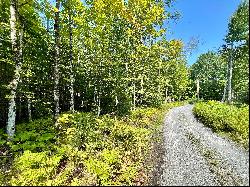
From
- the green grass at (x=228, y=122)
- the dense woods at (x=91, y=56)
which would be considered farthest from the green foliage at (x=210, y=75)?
the green grass at (x=228, y=122)

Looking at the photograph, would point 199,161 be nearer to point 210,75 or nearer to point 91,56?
point 91,56

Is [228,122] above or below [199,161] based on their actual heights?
above

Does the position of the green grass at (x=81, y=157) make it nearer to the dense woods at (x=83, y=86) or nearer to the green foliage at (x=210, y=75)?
the dense woods at (x=83, y=86)

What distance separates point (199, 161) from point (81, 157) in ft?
16.9

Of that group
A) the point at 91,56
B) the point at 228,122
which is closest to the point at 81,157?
the point at 228,122

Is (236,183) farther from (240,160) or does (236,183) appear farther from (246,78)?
(246,78)

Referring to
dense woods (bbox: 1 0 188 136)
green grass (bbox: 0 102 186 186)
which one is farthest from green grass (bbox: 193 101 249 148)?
dense woods (bbox: 1 0 188 136)

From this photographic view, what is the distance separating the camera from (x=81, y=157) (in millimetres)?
12820

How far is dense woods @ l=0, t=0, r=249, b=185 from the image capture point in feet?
39.4

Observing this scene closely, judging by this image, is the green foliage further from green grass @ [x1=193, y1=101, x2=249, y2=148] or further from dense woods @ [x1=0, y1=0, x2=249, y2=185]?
green grass @ [x1=193, y1=101, x2=249, y2=148]

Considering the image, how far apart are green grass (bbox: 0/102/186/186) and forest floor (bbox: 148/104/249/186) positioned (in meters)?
0.92

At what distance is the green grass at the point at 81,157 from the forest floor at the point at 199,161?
923 mm

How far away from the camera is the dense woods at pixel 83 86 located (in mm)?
12008

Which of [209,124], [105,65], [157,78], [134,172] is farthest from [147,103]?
[134,172]
